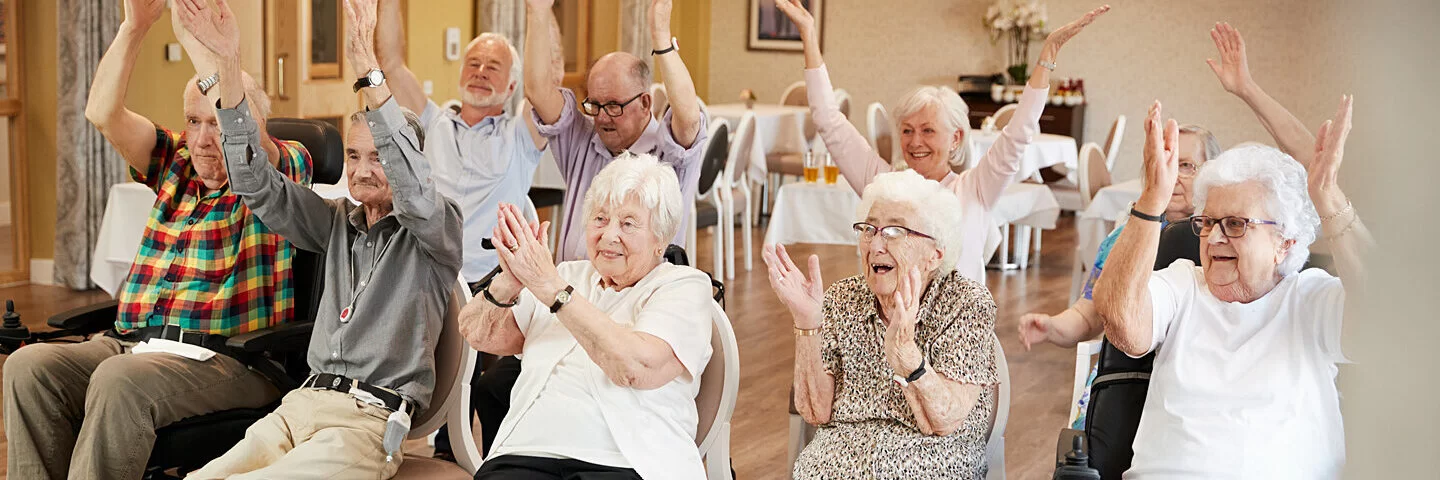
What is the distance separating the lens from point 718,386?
7.80 feet

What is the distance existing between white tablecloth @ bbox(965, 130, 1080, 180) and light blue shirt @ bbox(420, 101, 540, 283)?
389 centimetres

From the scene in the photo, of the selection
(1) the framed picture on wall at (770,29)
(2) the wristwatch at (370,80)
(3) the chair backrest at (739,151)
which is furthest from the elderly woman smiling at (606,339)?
(1) the framed picture on wall at (770,29)

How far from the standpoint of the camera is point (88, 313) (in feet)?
9.72

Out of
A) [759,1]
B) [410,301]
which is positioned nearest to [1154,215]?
[410,301]

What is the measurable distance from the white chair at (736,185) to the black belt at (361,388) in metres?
4.36

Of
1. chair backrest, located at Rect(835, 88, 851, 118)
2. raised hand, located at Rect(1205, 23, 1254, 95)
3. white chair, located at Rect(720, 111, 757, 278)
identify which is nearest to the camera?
raised hand, located at Rect(1205, 23, 1254, 95)

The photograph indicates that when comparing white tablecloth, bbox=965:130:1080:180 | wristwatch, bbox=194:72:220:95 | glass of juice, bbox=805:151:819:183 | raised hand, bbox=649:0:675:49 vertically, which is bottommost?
glass of juice, bbox=805:151:819:183

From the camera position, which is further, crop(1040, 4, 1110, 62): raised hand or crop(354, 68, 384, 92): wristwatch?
crop(1040, 4, 1110, 62): raised hand

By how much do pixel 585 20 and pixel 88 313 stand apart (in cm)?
745

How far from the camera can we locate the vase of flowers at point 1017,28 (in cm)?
1009

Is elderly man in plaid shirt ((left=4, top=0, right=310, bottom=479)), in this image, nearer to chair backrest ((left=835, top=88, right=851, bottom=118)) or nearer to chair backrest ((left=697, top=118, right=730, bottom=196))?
chair backrest ((left=697, top=118, right=730, bottom=196))

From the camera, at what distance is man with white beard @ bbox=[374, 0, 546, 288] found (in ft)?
12.8

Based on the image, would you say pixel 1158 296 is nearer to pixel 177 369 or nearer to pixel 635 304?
pixel 635 304

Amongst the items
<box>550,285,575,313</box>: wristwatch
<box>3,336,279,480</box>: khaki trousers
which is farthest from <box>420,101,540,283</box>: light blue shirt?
<box>550,285,575,313</box>: wristwatch
